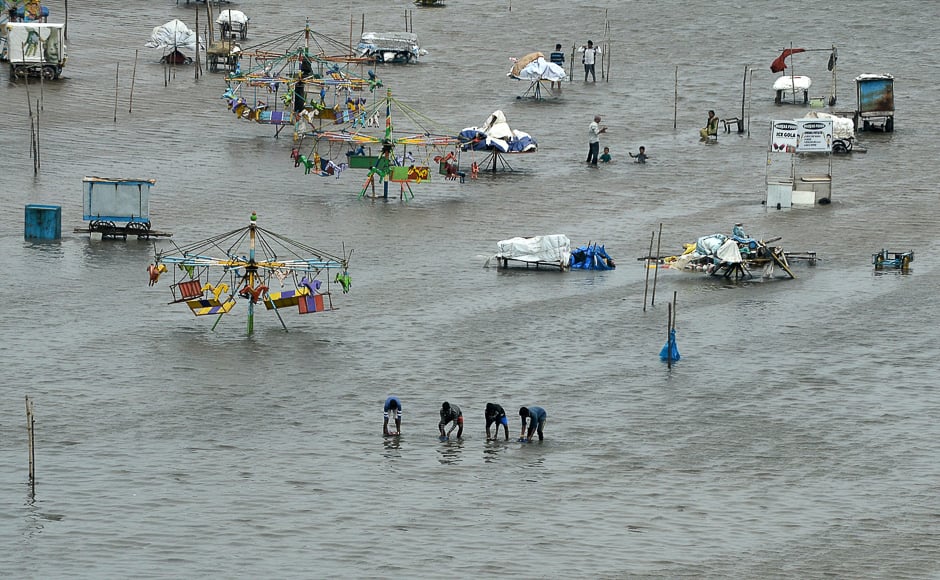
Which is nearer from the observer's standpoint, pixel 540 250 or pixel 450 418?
pixel 450 418

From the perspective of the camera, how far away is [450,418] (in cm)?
3381

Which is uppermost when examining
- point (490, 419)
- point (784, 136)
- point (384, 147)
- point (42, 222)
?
point (784, 136)

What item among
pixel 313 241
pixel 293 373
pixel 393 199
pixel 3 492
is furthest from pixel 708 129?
pixel 3 492

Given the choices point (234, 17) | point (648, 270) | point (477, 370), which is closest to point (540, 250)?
point (648, 270)

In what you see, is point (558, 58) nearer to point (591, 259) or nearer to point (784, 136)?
point (784, 136)

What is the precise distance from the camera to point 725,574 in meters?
27.6

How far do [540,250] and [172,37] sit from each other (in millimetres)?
36412

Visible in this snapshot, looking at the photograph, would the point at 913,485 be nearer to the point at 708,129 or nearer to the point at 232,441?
the point at 232,441

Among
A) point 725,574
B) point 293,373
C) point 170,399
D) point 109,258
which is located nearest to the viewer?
point 725,574

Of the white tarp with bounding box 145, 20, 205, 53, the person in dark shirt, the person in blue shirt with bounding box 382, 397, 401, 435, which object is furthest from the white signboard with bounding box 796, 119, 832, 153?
the person in blue shirt with bounding box 382, 397, 401, 435

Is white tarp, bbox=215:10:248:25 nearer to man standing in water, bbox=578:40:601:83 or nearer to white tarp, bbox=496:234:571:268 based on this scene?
man standing in water, bbox=578:40:601:83

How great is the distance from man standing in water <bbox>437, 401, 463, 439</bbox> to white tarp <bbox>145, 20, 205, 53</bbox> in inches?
2005

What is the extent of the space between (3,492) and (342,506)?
5.82 metres

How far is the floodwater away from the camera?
28969 mm
